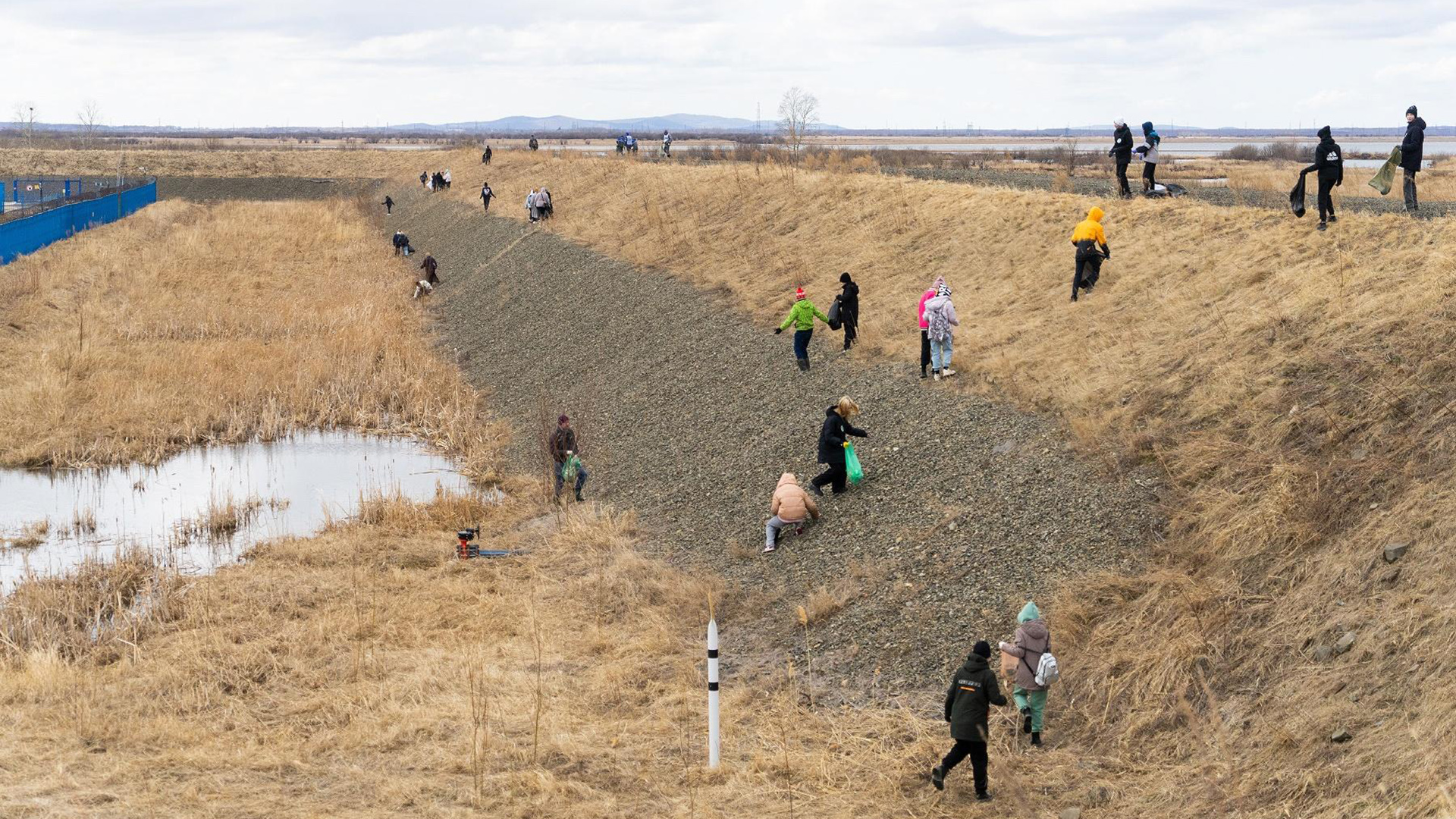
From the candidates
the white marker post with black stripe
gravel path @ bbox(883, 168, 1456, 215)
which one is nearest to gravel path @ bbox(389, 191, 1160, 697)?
the white marker post with black stripe

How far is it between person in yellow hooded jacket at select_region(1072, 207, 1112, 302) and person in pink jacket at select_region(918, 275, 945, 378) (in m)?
2.47

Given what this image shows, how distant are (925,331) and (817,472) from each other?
293 cm

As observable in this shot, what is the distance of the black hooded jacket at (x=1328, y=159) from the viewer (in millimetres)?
17250

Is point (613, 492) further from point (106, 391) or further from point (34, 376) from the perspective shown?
point (34, 376)

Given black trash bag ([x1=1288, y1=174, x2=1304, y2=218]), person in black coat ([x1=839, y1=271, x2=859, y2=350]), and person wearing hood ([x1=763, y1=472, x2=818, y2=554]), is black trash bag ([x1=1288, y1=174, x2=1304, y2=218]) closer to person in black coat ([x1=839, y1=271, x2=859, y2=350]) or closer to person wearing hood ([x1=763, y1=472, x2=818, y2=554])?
person in black coat ([x1=839, y1=271, x2=859, y2=350])

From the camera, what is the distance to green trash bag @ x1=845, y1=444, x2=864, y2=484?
1639cm

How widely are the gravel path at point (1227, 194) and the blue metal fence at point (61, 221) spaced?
28.2 metres

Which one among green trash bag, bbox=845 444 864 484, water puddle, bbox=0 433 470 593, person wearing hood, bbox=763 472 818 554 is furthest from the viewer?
water puddle, bbox=0 433 470 593

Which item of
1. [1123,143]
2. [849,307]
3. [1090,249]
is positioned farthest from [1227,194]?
[849,307]

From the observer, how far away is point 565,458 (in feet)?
62.8

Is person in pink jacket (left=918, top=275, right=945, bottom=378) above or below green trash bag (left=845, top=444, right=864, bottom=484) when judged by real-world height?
above

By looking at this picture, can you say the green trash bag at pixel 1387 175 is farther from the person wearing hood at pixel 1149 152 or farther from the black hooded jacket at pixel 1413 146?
the person wearing hood at pixel 1149 152

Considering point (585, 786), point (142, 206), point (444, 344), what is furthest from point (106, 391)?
point (142, 206)

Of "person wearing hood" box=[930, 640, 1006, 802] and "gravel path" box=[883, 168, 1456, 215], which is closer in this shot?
"person wearing hood" box=[930, 640, 1006, 802]
